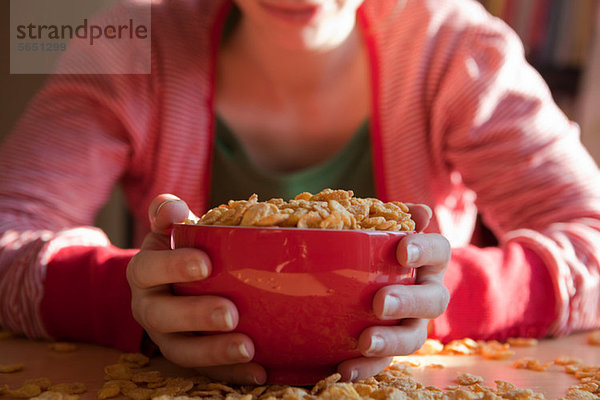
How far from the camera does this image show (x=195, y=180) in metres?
1.05

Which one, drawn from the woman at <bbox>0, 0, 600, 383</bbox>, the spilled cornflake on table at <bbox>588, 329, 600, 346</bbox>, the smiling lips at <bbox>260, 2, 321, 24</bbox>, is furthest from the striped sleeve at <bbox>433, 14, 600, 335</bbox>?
the smiling lips at <bbox>260, 2, 321, 24</bbox>

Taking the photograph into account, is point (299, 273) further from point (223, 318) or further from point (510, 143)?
point (510, 143)

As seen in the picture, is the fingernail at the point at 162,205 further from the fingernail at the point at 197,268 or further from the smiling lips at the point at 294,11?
the smiling lips at the point at 294,11

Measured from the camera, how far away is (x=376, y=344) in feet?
1.43

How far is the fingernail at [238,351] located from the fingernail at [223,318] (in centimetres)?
1

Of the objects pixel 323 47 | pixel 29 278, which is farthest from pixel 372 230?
pixel 323 47

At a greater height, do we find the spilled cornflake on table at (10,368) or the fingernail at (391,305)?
the fingernail at (391,305)

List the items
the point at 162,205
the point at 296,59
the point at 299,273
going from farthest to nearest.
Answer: the point at 296,59
the point at 162,205
the point at 299,273

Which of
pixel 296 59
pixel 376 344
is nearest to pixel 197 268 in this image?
pixel 376 344

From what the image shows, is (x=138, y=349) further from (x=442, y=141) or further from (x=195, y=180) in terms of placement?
(x=442, y=141)

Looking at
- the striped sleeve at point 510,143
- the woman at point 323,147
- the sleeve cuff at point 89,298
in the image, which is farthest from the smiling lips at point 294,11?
the sleeve cuff at point 89,298

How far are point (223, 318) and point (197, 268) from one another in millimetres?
42

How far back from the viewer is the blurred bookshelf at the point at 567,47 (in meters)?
1.87

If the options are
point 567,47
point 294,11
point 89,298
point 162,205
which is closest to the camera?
point 162,205
